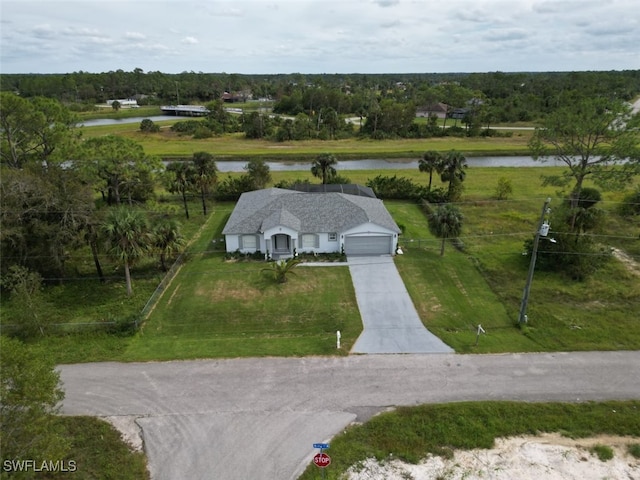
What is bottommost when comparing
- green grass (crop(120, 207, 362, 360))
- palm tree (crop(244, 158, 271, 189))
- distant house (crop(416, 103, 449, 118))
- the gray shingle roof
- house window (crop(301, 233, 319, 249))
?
green grass (crop(120, 207, 362, 360))

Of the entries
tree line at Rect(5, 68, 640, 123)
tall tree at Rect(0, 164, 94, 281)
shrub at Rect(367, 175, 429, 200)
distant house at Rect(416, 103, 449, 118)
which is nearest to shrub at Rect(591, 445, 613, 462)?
tall tree at Rect(0, 164, 94, 281)

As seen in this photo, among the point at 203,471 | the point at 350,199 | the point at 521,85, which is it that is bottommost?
the point at 203,471

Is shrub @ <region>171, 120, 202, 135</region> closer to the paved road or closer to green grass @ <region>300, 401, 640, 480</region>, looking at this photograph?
the paved road

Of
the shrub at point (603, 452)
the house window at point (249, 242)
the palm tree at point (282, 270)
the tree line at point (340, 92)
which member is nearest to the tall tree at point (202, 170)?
the house window at point (249, 242)

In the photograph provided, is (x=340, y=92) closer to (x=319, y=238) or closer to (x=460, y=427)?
(x=319, y=238)

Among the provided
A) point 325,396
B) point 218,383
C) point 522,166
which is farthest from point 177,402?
point 522,166

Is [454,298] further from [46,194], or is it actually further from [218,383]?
[46,194]

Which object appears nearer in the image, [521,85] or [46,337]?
[46,337]

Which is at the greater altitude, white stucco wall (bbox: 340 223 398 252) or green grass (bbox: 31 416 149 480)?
white stucco wall (bbox: 340 223 398 252)
